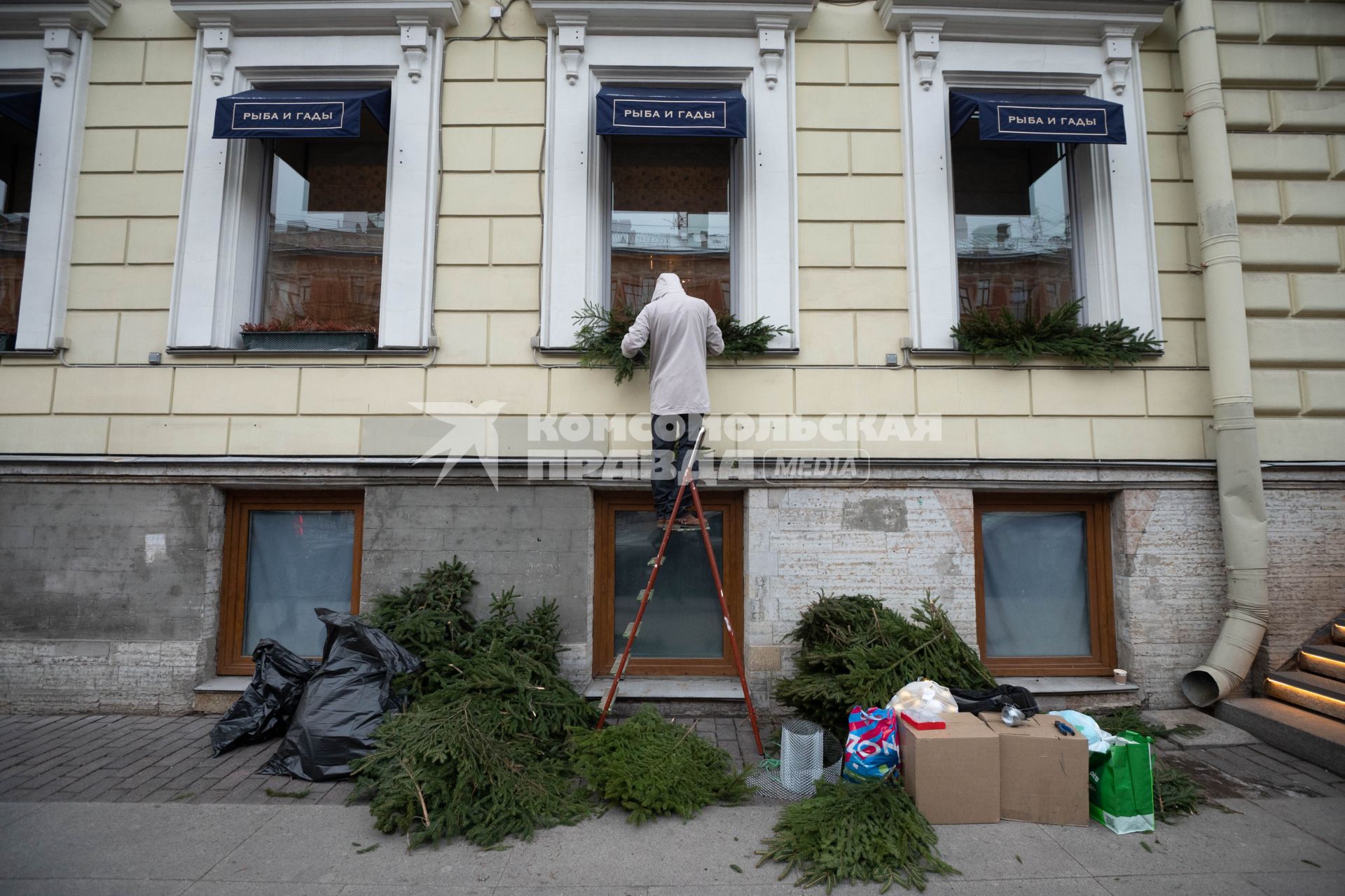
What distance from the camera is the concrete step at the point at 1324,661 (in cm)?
516

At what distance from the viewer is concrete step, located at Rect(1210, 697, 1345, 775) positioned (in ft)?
14.7

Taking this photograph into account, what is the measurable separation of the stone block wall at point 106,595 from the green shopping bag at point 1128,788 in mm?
6346

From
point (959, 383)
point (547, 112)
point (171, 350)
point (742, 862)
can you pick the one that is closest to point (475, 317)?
point (547, 112)

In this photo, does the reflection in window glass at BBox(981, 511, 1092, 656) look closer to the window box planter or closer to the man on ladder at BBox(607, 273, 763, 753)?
the man on ladder at BBox(607, 273, 763, 753)

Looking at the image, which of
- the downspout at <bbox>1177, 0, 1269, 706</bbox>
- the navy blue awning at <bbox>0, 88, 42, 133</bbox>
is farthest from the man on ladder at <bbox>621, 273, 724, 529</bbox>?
the navy blue awning at <bbox>0, 88, 42, 133</bbox>

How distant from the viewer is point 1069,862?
11.0 feet

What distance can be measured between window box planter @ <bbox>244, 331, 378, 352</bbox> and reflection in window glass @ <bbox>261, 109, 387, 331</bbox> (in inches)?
11.4

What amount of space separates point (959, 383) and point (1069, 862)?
11.4 ft

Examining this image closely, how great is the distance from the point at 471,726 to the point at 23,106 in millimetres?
6677

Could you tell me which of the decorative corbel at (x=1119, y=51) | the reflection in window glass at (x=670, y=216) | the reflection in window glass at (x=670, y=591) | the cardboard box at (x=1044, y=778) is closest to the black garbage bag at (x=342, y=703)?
the reflection in window glass at (x=670, y=591)

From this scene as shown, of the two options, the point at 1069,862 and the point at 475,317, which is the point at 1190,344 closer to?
the point at 1069,862

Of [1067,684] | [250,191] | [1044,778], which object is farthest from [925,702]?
[250,191]

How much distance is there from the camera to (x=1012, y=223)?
Answer: 631 centimetres

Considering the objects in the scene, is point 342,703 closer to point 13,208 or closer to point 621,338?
point 621,338
